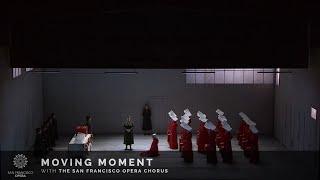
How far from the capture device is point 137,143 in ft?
63.7

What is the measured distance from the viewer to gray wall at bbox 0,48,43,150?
14410mm

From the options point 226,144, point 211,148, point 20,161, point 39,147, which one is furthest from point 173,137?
point 20,161

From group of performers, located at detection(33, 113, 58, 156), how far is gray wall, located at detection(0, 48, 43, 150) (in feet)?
1.82

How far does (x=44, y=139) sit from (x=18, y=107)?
1.48 m

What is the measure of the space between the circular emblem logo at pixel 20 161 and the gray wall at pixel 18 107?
298mm

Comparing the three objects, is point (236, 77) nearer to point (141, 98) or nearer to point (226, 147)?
point (141, 98)

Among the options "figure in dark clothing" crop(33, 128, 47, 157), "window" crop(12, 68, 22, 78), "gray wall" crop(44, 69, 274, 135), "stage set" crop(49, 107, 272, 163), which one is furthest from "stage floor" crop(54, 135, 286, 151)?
"window" crop(12, 68, 22, 78)

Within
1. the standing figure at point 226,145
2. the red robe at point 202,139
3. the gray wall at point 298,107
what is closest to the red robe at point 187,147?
the red robe at point 202,139

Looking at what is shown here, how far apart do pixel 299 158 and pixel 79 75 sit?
386 inches

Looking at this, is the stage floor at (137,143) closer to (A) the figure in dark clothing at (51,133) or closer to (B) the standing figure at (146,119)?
(A) the figure in dark clothing at (51,133)

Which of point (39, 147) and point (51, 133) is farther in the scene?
point (51, 133)

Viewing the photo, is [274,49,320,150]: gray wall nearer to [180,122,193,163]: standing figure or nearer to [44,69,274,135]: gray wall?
[44,69,274,135]: gray wall

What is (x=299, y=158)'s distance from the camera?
1658 cm

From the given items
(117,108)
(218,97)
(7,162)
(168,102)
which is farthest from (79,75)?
(7,162)
